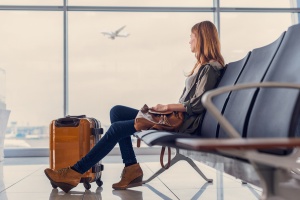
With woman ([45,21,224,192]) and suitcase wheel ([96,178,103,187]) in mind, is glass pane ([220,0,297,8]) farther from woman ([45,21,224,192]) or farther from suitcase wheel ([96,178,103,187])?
suitcase wheel ([96,178,103,187])

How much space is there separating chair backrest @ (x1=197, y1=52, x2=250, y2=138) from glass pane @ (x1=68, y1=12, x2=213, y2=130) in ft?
11.9

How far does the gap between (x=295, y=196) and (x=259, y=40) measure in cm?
553

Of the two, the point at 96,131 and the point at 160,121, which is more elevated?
the point at 160,121

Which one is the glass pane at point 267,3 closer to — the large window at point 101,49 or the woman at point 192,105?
the large window at point 101,49

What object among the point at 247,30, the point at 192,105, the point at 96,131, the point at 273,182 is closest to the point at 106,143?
the point at 96,131

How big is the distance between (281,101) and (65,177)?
1.55 m

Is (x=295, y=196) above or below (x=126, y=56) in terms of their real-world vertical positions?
below

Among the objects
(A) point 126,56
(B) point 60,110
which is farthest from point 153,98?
(B) point 60,110

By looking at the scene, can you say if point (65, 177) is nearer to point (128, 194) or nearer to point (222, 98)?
point (128, 194)

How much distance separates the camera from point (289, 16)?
20.7ft

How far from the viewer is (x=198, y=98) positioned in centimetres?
256

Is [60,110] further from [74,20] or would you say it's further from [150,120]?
[150,120]

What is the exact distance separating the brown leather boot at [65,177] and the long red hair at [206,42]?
3.50ft

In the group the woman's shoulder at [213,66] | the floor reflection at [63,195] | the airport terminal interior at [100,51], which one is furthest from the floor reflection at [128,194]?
the airport terminal interior at [100,51]
